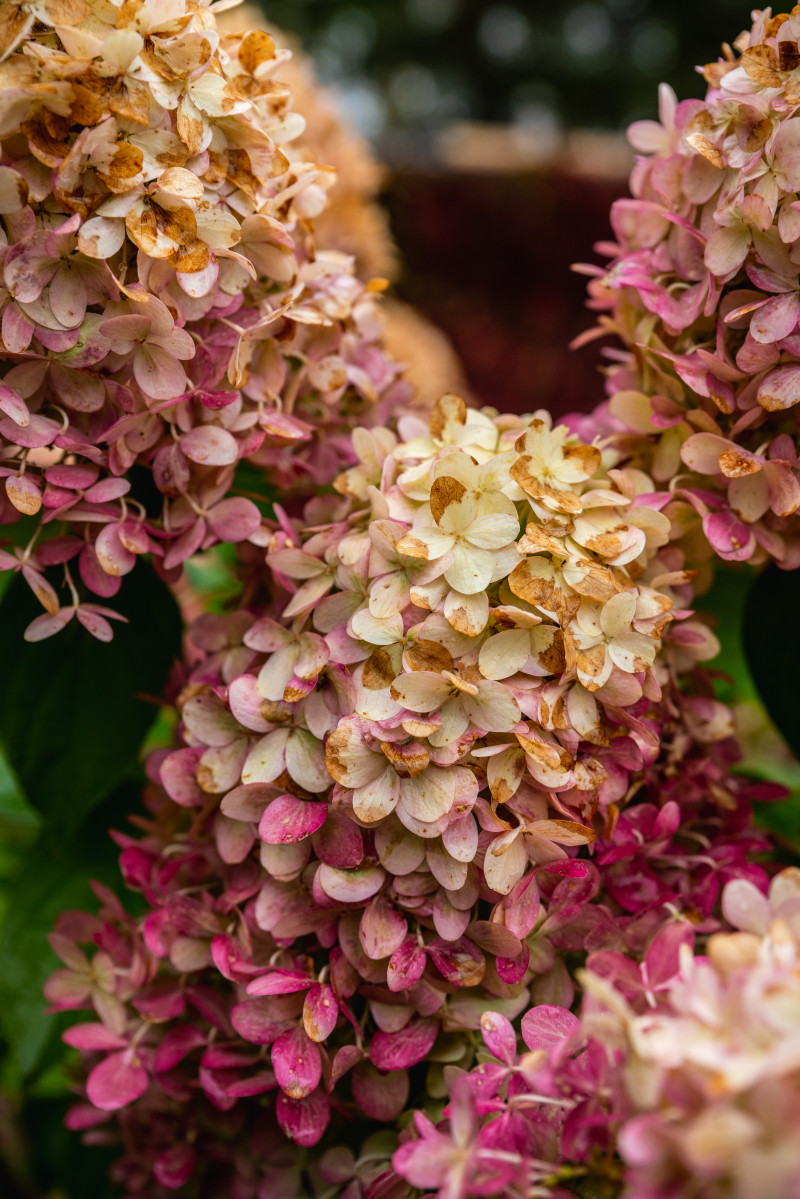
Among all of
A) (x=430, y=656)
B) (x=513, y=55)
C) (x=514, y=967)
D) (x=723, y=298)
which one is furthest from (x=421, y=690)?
(x=513, y=55)

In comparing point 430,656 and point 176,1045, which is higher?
point 430,656

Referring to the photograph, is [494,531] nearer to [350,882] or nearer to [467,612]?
[467,612]

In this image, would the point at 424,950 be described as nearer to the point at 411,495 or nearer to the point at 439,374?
the point at 411,495

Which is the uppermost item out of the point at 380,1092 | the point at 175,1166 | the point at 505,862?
the point at 505,862

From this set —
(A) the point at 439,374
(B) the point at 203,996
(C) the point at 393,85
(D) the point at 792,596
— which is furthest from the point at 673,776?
(C) the point at 393,85

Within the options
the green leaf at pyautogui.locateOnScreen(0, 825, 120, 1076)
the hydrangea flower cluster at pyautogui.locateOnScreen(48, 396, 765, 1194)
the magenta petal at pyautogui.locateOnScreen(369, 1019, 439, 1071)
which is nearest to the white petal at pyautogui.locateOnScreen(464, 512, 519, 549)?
the hydrangea flower cluster at pyautogui.locateOnScreen(48, 396, 765, 1194)

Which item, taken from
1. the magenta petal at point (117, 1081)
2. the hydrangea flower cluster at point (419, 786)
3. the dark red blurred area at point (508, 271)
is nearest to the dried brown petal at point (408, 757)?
the hydrangea flower cluster at point (419, 786)
